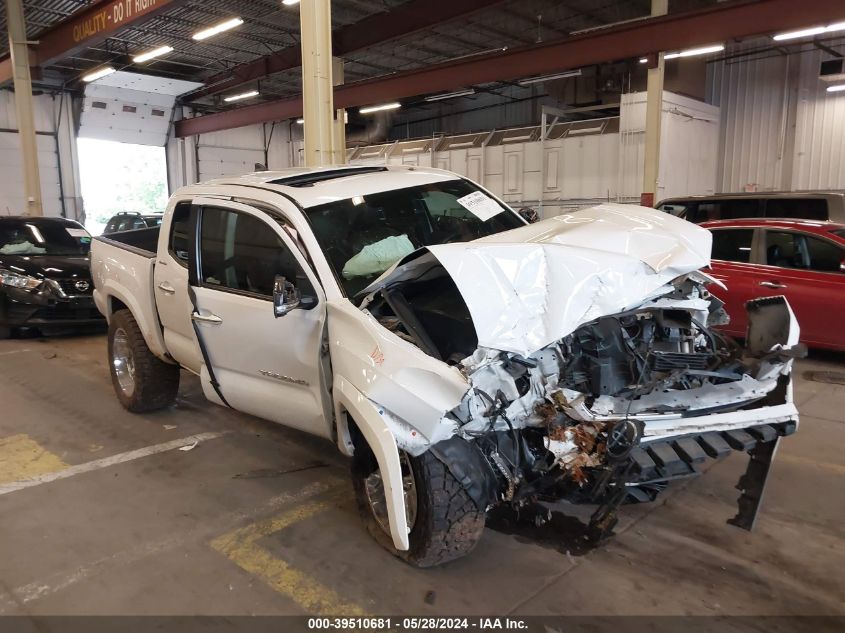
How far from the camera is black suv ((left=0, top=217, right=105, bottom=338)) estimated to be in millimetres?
7641

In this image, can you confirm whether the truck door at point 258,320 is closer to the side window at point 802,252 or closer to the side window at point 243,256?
the side window at point 243,256

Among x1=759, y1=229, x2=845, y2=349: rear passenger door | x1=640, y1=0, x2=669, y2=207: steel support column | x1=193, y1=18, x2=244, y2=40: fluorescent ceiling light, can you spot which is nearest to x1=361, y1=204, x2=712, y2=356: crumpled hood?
x1=759, y1=229, x2=845, y2=349: rear passenger door

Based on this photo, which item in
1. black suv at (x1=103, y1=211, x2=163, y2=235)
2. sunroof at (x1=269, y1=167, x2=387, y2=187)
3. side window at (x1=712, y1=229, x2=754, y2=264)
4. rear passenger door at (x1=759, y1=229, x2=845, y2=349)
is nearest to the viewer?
sunroof at (x1=269, y1=167, x2=387, y2=187)

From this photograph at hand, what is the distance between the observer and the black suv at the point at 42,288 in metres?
7.64

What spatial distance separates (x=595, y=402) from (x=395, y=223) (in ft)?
5.64

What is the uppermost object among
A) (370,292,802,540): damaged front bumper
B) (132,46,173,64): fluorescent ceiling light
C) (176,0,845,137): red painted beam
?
(132,46,173,64): fluorescent ceiling light

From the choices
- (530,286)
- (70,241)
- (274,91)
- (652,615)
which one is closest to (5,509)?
(530,286)

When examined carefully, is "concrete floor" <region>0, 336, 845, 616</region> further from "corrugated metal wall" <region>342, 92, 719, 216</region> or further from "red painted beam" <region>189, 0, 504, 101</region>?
"red painted beam" <region>189, 0, 504, 101</region>

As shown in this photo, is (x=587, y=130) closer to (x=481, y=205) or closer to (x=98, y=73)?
(x=481, y=205)

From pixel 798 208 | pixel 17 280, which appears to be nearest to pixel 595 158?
pixel 798 208

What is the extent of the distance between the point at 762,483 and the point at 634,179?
10275 millimetres

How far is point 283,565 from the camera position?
9.77 ft

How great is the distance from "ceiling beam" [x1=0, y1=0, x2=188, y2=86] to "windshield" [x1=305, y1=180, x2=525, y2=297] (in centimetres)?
819

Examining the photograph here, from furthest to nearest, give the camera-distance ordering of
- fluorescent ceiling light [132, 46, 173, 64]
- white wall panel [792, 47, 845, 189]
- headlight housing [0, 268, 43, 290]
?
fluorescent ceiling light [132, 46, 173, 64], white wall panel [792, 47, 845, 189], headlight housing [0, 268, 43, 290]
